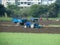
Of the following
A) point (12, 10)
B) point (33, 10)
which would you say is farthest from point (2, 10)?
point (33, 10)

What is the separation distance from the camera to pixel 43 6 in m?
2.50

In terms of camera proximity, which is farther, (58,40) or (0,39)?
(58,40)

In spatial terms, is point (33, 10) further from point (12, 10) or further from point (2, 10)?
point (2, 10)

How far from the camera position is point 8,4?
99.8 inches

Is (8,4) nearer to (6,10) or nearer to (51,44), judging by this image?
(6,10)

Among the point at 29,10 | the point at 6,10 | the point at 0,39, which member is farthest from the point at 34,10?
the point at 0,39

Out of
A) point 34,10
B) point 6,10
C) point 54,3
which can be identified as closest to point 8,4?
point 6,10

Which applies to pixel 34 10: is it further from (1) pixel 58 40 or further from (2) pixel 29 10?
(1) pixel 58 40

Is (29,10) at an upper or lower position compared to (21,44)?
upper

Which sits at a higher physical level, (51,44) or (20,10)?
(20,10)

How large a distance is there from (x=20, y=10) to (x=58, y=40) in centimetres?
51

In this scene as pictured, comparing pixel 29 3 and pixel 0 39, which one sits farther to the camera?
pixel 29 3

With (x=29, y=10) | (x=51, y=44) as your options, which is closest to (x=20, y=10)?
(x=29, y=10)

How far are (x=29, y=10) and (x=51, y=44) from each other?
1.37 feet
